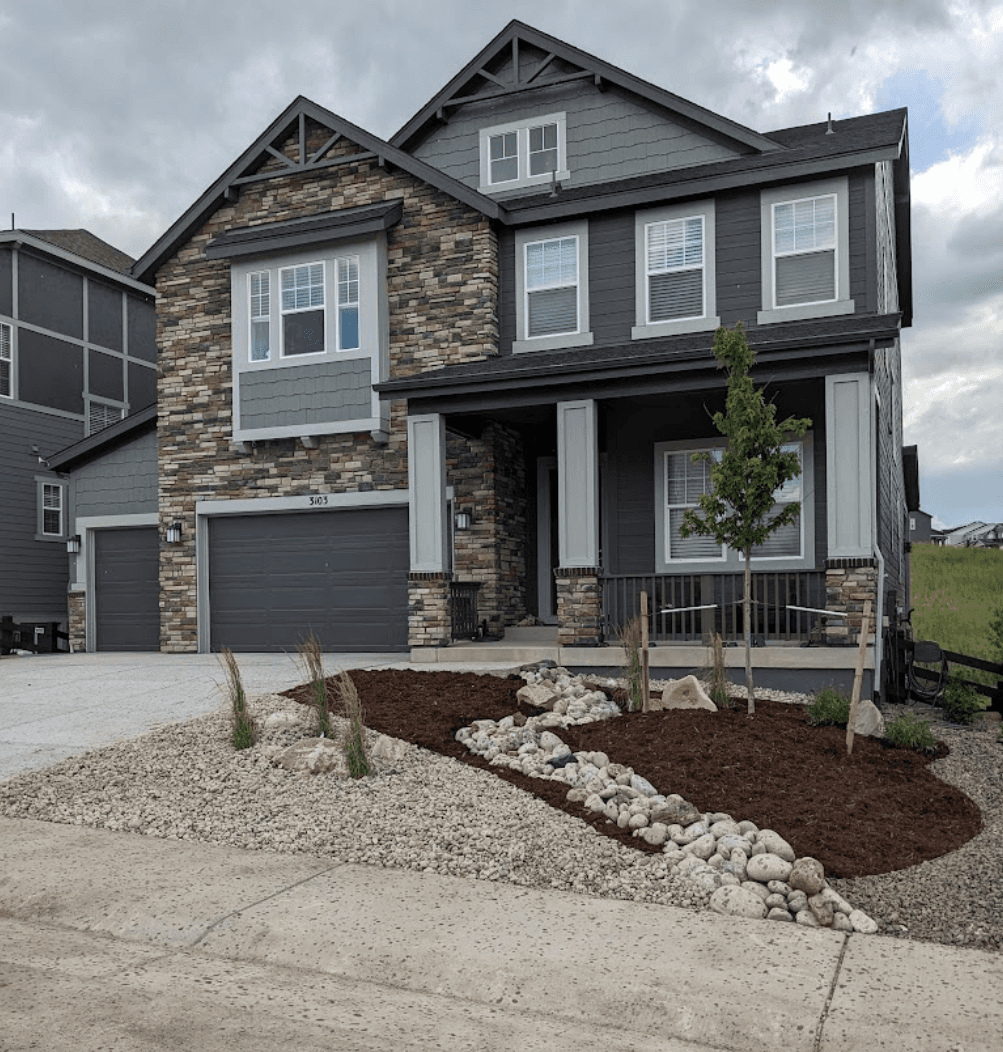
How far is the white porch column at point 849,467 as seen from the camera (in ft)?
37.4

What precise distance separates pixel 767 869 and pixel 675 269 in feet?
33.9

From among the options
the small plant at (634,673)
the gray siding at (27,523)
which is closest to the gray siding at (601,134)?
the small plant at (634,673)

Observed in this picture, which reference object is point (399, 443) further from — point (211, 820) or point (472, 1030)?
point (472, 1030)

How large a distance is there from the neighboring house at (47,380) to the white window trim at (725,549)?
13.2 meters

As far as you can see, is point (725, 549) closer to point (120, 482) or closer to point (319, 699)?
point (319, 699)

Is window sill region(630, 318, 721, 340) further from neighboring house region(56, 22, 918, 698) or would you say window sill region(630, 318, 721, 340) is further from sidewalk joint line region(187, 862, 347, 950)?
sidewalk joint line region(187, 862, 347, 950)

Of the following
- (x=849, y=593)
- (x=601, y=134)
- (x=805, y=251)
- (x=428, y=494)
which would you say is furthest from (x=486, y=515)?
(x=601, y=134)

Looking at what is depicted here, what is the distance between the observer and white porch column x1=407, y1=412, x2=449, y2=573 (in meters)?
13.5

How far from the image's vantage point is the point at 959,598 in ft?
96.3

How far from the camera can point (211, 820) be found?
6.80 metres

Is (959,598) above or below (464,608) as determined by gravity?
below

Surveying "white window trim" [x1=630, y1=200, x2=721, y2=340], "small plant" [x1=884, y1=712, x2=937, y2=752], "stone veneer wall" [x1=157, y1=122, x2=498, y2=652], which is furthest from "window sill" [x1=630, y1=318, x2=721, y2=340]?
"small plant" [x1=884, y1=712, x2=937, y2=752]

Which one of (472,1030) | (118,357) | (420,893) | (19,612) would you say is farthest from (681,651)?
(118,357)

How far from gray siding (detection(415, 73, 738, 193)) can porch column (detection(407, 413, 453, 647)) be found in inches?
188
